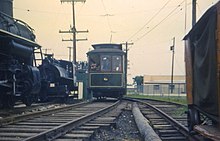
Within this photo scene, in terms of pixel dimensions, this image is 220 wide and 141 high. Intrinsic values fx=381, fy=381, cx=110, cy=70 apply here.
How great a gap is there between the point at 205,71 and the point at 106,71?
1807cm

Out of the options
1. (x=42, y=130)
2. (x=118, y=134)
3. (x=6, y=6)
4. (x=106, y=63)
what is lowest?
(x=118, y=134)

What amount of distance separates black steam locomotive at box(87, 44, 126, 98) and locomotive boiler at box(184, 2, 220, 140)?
1612cm

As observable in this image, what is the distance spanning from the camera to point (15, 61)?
521 inches

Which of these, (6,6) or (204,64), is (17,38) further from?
(204,64)

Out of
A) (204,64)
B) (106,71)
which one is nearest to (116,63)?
(106,71)

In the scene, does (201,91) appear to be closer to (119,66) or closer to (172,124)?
(172,124)

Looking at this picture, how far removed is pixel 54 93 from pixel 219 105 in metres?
16.4

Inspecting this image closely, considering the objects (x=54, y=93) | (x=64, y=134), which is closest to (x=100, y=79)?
(x=54, y=93)

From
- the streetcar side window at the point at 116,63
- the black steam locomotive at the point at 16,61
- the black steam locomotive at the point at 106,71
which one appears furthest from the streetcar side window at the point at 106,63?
the black steam locomotive at the point at 16,61

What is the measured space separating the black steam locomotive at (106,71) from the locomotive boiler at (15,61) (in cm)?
855

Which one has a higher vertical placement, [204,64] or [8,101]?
[204,64]

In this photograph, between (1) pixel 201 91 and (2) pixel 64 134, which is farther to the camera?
(2) pixel 64 134

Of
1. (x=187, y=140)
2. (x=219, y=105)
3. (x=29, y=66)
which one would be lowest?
(x=187, y=140)

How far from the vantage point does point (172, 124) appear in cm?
1028
